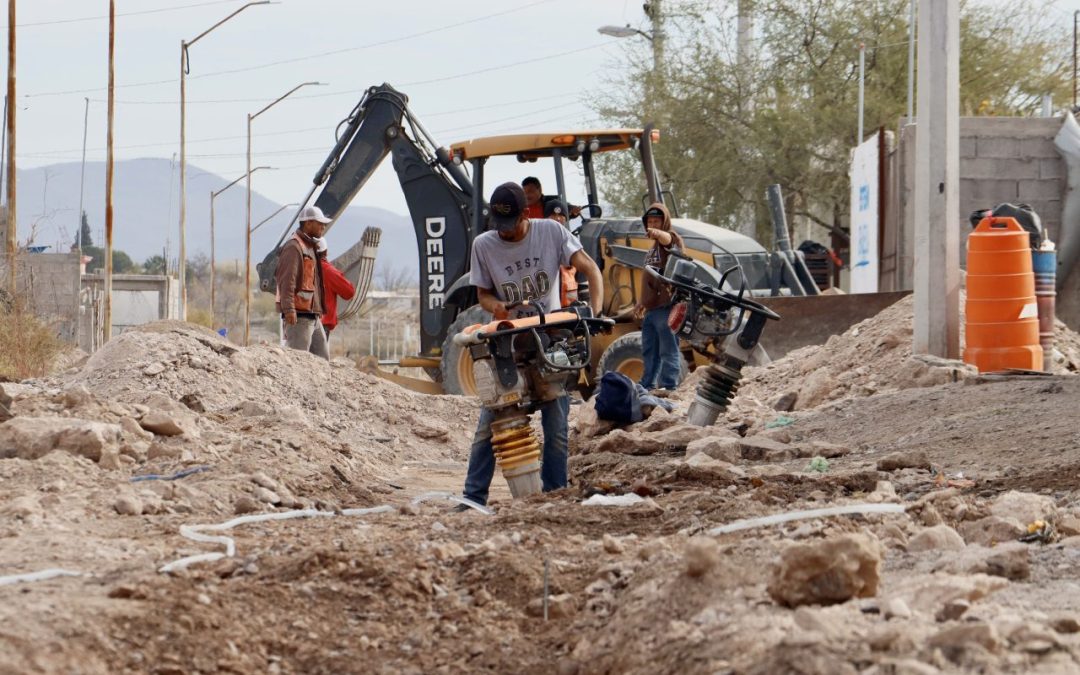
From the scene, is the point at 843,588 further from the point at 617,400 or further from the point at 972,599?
the point at 617,400

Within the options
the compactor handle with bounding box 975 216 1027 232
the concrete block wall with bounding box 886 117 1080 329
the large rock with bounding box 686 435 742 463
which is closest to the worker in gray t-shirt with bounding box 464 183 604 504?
the large rock with bounding box 686 435 742 463

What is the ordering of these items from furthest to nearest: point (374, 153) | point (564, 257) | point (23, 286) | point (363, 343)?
1. point (363, 343)
2. point (23, 286)
3. point (374, 153)
4. point (564, 257)

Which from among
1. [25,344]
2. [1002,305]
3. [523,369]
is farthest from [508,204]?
[25,344]

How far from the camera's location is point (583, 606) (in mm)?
5094

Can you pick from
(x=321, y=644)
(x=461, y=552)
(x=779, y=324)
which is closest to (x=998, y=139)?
(x=779, y=324)

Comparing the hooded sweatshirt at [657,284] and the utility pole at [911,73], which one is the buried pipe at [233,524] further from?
the utility pole at [911,73]

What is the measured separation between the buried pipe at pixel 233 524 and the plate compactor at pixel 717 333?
320 centimetres

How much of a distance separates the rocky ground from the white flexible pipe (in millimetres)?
65

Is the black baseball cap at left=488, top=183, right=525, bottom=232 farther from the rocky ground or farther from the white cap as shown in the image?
the white cap

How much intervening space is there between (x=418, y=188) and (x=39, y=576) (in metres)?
12.4

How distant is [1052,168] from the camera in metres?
17.2

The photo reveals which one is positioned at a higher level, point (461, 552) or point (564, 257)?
point (564, 257)

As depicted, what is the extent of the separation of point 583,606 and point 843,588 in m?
1.05

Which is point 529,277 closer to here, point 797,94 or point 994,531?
point 994,531
